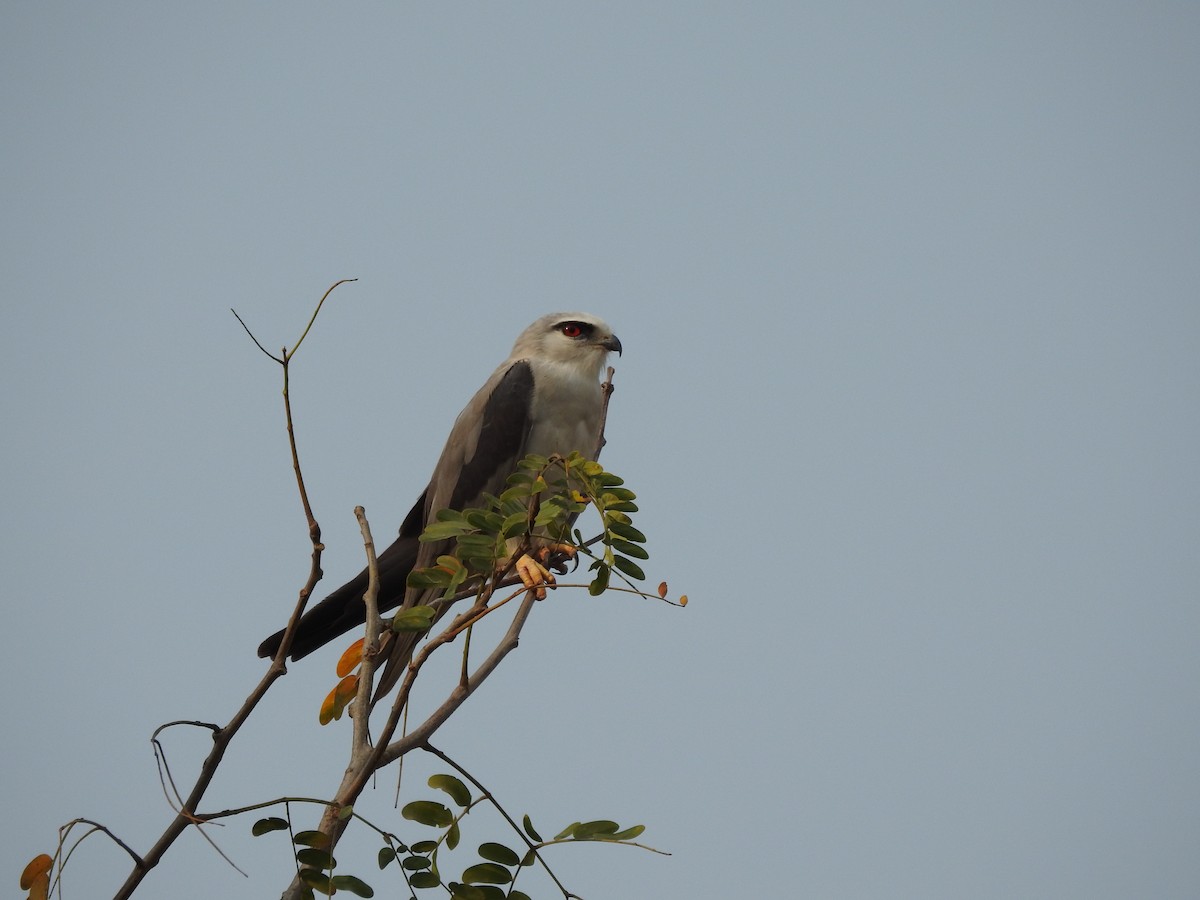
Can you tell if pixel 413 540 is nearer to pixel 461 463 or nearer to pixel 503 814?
pixel 461 463

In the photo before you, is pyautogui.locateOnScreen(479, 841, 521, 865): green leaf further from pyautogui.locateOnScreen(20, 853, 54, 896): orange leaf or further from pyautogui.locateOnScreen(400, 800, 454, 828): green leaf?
pyautogui.locateOnScreen(20, 853, 54, 896): orange leaf

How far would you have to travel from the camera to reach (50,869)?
2.48 m

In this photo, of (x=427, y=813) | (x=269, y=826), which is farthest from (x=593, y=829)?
(x=269, y=826)

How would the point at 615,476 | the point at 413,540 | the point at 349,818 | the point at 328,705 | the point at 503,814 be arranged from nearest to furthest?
the point at 349,818 < the point at 503,814 < the point at 615,476 < the point at 328,705 < the point at 413,540

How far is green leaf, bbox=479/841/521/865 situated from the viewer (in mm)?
2453

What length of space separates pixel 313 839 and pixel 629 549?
1.10m

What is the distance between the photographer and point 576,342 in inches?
239

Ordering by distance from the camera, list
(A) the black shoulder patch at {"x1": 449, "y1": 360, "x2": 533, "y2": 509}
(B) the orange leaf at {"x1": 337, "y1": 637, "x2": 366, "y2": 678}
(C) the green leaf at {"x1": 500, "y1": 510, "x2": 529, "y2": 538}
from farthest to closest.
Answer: (A) the black shoulder patch at {"x1": 449, "y1": 360, "x2": 533, "y2": 509}, (B) the orange leaf at {"x1": 337, "y1": 637, "x2": 366, "y2": 678}, (C) the green leaf at {"x1": 500, "y1": 510, "x2": 529, "y2": 538}

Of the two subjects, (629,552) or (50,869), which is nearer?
(50,869)

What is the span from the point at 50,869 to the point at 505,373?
3823mm

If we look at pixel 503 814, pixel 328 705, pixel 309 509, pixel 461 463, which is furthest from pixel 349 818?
pixel 461 463

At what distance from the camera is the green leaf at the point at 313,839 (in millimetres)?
2311

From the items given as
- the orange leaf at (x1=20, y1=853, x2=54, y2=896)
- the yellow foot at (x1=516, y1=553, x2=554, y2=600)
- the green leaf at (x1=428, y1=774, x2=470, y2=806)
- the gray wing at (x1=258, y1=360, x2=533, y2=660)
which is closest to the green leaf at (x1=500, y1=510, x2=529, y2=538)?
the yellow foot at (x1=516, y1=553, x2=554, y2=600)

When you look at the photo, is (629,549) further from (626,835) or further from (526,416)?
(526,416)
